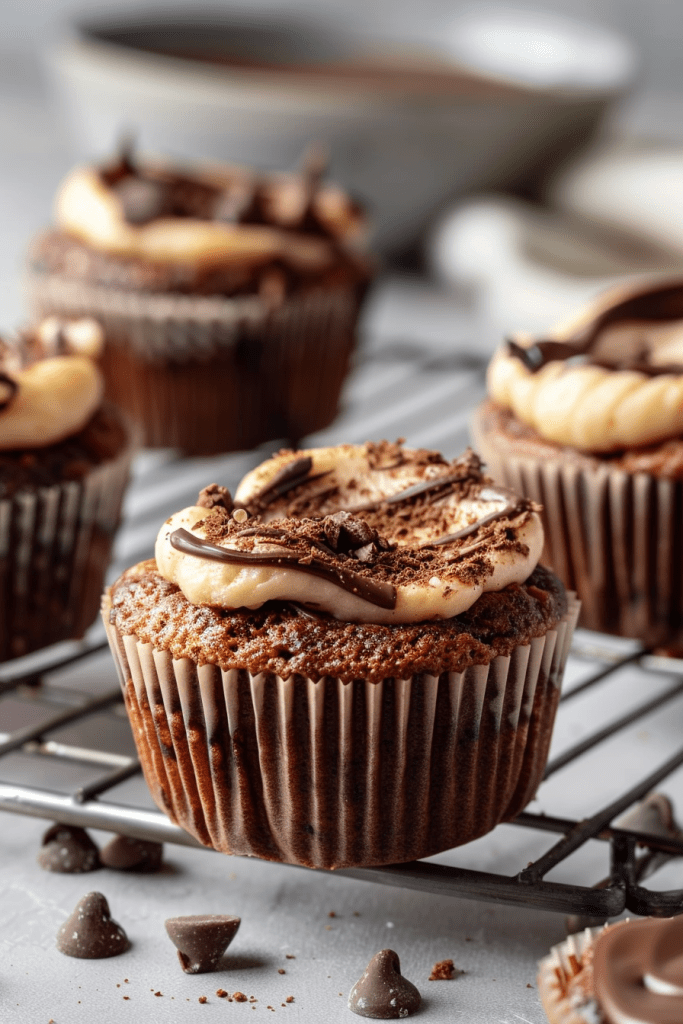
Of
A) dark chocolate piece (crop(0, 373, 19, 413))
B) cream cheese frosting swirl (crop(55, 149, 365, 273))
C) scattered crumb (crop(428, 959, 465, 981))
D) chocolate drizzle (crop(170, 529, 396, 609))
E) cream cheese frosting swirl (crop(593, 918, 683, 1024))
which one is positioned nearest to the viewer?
cream cheese frosting swirl (crop(593, 918, 683, 1024))

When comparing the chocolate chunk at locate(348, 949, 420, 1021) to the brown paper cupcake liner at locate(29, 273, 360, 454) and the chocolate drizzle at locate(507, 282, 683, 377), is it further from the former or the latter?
the brown paper cupcake liner at locate(29, 273, 360, 454)

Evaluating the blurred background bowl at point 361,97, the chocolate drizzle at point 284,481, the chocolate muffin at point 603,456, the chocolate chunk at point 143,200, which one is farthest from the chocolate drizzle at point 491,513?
the blurred background bowl at point 361,97

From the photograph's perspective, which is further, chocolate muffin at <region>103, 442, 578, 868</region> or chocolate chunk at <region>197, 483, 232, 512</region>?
chocolate chunk at <region>197, 483, 232, 512</region>

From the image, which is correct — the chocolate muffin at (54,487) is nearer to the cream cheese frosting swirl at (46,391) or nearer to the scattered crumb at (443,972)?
the cream cheese frosting swirl at (46,391)

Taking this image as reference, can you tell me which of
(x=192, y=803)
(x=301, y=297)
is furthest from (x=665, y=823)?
(x=301, y=297)

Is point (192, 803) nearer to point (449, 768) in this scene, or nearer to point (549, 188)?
point (449, 768)

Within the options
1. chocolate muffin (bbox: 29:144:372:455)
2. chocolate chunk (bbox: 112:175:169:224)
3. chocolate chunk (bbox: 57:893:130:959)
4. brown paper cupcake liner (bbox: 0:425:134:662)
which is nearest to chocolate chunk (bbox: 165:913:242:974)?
chocolate chunk (bbox: 57:893:130:959)

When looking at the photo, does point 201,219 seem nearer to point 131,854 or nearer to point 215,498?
point 215,498

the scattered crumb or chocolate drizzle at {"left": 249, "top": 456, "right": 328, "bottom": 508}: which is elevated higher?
chocolate drizzle at {"left": 249, "top": 456, "right": 328, "bottom": 508}
